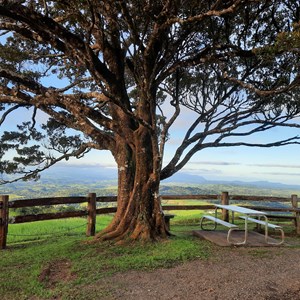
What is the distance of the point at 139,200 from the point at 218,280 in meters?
3.39

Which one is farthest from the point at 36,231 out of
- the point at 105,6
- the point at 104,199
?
the point at 105,6

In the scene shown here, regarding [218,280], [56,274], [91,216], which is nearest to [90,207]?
[91,216]

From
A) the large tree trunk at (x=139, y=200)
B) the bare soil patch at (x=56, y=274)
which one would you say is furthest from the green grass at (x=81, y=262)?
the large tree trunk at (x=139, y=200)

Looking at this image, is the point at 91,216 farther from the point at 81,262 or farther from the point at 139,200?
the point at 81,262

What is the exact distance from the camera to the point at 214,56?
9094 millimetres

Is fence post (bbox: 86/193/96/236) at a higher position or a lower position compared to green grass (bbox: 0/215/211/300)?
higher

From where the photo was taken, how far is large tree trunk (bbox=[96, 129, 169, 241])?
7.85 m

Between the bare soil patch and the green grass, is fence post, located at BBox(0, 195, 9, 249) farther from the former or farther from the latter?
the bare soil patch

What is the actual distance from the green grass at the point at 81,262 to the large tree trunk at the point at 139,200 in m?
0.45

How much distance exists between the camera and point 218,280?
5039 millimetres

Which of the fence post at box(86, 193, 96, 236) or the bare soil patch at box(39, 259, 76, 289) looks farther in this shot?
the fence post at box(86, 193, 96, 236)

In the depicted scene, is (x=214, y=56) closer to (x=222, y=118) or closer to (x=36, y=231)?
(x=222, y=118)

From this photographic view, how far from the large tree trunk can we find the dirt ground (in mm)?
1894

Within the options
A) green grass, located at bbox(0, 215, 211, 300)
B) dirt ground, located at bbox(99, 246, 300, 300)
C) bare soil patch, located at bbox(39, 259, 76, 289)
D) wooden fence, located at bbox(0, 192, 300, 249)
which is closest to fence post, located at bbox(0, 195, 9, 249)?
wooden fence, located at bbox(0, 192, 300, 249)
